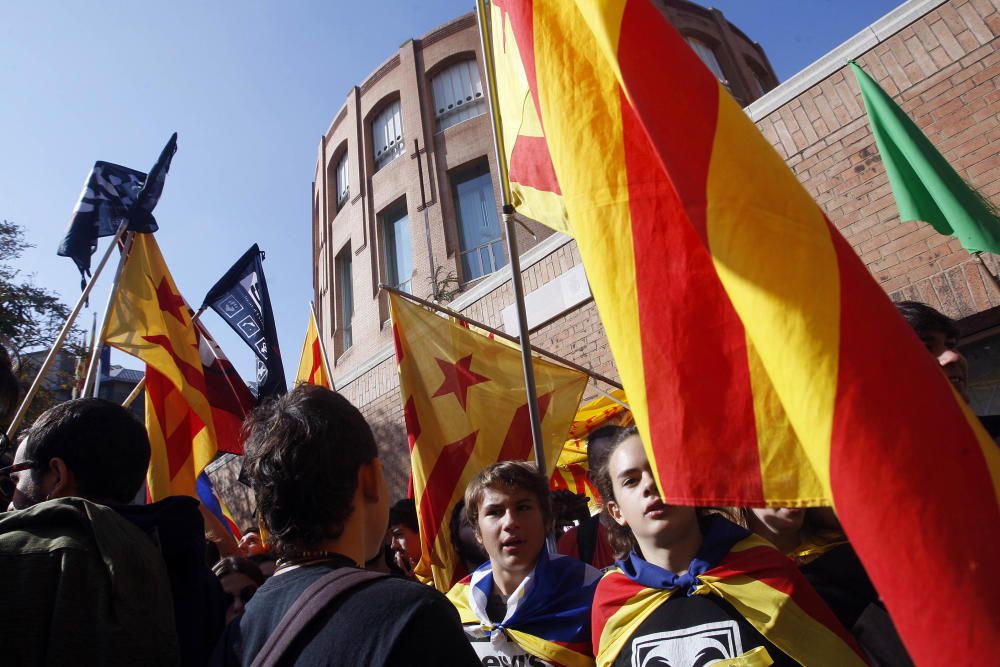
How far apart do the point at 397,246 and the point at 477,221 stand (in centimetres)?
227

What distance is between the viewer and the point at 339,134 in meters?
17.1

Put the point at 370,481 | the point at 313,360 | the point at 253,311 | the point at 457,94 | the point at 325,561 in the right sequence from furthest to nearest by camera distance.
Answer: the point at 457,94 → the point at 313,360 → the point at 253,311 → the point at 370,481 → the point at 325,561

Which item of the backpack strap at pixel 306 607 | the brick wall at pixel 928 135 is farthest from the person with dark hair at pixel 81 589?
the brick wall at pixel 928 135

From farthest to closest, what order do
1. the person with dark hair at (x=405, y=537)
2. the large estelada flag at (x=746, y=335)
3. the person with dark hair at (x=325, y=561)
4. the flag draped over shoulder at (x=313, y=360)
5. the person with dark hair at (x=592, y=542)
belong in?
the flag draped over shoulder at (x=313, y=360) < the person with dark hair at (x=405, y=537) < the person with dark hair at (x=592, y=542) < the person with dark hair at (x=325, y=561) < the large estelada flag at (x=746, y=335)

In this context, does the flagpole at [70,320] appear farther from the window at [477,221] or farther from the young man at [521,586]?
the window at [477,221]

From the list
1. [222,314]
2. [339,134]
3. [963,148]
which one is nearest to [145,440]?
[222,314]

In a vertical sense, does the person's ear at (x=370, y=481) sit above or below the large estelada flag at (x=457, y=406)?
below

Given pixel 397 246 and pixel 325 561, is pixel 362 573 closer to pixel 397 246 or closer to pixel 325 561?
pixel 325 561

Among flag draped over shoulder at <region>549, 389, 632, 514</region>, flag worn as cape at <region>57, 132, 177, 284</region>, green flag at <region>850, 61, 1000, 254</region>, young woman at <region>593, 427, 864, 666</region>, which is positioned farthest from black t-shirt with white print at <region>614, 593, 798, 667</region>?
flag worn as cape at <region>57, 132, 177, 284</region>

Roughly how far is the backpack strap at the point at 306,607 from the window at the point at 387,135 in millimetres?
14641

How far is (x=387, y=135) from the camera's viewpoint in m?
15.6

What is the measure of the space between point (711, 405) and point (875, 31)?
19.5 ft

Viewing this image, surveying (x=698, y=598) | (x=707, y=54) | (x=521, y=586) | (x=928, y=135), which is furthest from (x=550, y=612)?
(x=707, y=54)

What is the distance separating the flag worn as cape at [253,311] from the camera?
547cm
